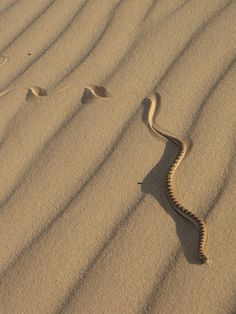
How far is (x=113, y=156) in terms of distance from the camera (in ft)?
8.07

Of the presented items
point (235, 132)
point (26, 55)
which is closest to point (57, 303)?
point (235, 132)

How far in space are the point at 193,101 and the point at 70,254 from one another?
0.84m

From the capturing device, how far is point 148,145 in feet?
8.17

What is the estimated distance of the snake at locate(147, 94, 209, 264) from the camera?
2.04 m

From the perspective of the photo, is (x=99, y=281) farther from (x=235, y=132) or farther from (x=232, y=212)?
(x=235, y=132)

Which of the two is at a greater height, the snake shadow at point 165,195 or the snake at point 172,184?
the snake at point 172,184

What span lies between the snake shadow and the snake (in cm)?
1

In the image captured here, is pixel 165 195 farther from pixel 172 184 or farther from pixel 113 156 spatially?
pixel 113 156

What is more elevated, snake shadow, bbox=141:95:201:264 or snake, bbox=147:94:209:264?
snake, bbox=147:94:209:264

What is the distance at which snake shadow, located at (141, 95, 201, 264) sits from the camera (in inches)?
81.0

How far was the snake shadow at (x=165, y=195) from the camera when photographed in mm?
2057

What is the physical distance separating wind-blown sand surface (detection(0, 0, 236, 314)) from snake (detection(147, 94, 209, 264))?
1.0 inches

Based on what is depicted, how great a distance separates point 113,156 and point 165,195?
304 millimetres

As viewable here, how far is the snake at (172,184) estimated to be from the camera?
6.70ft
